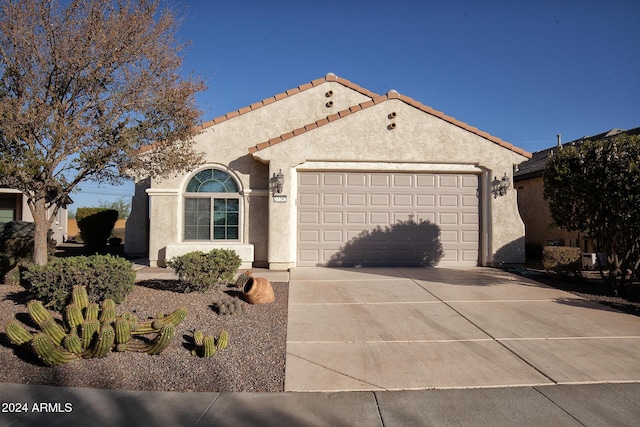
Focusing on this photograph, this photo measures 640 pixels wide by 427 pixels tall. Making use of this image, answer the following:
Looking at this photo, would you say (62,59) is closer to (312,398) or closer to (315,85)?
(312,398)

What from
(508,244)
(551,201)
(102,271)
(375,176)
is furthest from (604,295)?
(102,271)

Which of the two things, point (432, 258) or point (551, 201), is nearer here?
point (551, 201)

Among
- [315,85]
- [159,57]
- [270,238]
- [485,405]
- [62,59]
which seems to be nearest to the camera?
[485,405]

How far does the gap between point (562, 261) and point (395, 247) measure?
12.8 ft

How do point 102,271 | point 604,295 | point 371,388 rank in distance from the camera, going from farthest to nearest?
point 604,295, point 102,271, point 371,388

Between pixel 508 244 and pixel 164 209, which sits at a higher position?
pixel 164 209

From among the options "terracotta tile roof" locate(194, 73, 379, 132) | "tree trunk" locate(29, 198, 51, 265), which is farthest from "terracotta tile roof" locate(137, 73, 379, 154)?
"tree trunk" locate(29, 198, 51, 265)

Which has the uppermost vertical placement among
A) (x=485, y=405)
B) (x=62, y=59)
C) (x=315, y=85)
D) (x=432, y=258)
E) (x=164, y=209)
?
(x=315, y=85)

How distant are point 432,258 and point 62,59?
9.39 m

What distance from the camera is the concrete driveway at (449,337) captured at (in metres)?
5.00

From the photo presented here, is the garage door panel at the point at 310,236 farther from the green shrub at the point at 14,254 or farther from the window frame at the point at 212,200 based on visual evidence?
the green shrub at the point at 14,254

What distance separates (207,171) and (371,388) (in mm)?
8753

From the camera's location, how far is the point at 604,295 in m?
9.05

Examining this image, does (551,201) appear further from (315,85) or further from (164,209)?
(164,209)
